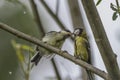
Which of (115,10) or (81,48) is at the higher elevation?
(115,10)

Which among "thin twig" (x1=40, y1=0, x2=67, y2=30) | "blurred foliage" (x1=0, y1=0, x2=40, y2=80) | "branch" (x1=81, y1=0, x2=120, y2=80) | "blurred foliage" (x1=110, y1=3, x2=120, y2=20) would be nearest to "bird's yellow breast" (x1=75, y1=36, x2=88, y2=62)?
"thin twig" (x1=40, y1=0, x2=67, y2=30)

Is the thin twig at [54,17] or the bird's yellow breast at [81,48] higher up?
the thin twig at [54,17]

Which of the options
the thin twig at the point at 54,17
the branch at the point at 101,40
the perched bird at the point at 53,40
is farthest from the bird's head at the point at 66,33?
the branch at the point at 101,40

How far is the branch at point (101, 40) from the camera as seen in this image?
1205mm

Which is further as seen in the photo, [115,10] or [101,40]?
[115,10]

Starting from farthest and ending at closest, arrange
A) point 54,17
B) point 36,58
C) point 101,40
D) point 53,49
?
point 36,58
point 54,17
point 53,49
point 101,40

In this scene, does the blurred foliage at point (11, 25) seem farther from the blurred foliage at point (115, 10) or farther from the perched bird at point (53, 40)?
the blurred foliage at point (115, 10)

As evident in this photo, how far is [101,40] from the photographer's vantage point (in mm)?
1249

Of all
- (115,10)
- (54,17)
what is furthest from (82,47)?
(115,10)

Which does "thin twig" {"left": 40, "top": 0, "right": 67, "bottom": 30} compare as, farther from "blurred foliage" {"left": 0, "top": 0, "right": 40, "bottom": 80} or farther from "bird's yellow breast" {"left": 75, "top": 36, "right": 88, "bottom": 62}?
"blurred foliage" {"left": 0, "top": 0, "right": 40, "bottom": 80}

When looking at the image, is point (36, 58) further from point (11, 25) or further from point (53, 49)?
point (11, 25)

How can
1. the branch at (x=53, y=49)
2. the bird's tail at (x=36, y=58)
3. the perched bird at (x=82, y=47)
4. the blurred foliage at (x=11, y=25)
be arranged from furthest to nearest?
the blurred foliage at (x=11, y=25)
the perched bird at (x=82, y=47)
the bird's tail at (x=36, y=58)
the branch at (x=53, y=49)

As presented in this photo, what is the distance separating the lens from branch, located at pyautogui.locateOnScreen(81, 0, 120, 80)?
3.95 feet

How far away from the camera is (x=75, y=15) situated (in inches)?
67.4
